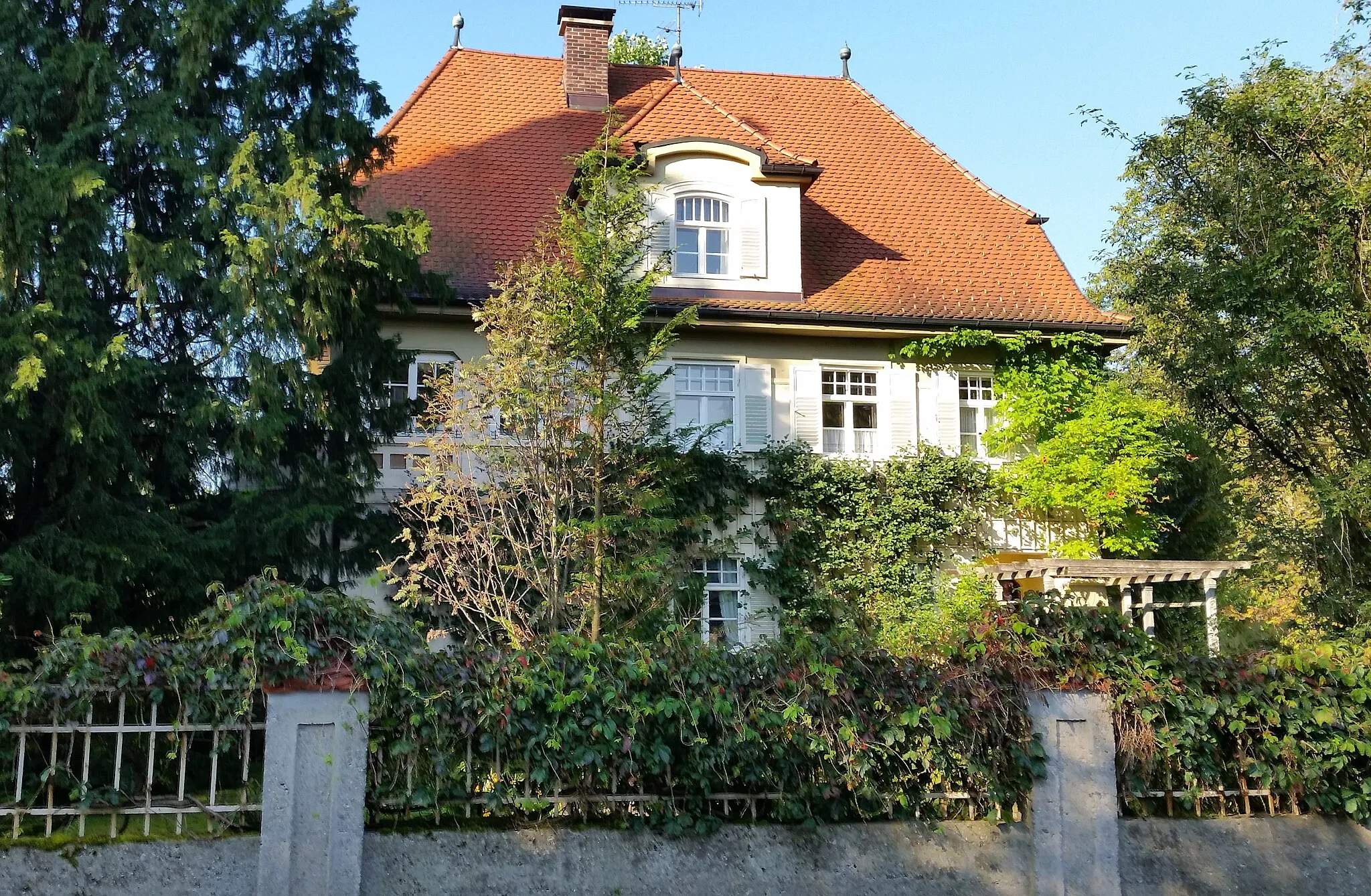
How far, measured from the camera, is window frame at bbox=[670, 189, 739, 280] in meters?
17.3

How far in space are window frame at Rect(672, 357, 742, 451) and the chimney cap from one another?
6911 mm

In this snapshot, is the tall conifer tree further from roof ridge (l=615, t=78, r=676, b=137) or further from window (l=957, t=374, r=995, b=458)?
window (l=957, t=374, r=995, b=458)

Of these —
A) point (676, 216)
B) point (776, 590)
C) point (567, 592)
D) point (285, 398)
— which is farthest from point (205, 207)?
point (776, 590)

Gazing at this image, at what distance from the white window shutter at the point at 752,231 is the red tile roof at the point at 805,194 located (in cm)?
70

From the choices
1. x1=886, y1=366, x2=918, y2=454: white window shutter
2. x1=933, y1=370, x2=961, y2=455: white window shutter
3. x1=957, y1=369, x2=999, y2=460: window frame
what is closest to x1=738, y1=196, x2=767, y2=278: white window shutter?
x1=886, y1=366, x2=918, y2=454: white window shutter

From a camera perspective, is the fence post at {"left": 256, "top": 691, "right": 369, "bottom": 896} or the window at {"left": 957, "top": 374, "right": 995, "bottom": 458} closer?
the fence post at {"left": 256, "top": 691, "right": 369, "bottom": 896}

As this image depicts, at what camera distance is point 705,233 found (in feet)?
57.3

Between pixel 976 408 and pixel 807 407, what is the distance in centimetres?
248

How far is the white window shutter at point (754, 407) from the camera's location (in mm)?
17172

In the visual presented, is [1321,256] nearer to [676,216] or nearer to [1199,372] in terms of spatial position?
[1199,372]

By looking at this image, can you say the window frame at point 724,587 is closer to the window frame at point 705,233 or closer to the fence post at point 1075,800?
the window frame at point 705,233

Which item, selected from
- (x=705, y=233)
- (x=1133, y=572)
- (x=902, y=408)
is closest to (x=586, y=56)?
(x=705, y=233)

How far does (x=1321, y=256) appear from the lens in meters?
17.9

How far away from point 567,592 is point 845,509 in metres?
5.56
